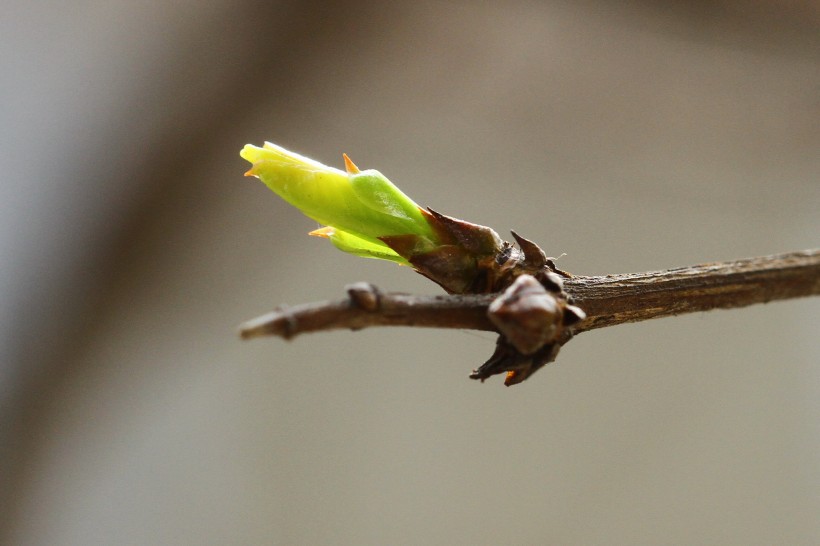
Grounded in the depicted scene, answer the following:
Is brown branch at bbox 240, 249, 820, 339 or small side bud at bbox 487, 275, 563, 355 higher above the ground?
brown branch at bbox 240, 249, 820, 339

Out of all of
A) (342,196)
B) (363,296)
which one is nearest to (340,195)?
(342,196)

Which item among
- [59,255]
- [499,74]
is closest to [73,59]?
[59,255]

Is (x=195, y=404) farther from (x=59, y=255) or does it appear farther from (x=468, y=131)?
(x=468, y=131)

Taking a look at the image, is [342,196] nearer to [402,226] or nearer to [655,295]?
[402,226]

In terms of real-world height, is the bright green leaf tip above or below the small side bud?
above

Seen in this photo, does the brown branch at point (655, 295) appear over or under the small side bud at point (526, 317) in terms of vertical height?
over

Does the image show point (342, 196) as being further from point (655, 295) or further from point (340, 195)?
point (655, 295)

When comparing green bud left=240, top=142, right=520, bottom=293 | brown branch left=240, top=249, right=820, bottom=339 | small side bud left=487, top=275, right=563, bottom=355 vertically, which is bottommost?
small side bud left=487, top=275, right=563, bottom=355

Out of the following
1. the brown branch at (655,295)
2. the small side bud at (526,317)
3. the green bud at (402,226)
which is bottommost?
the small side bud at (526,317)
